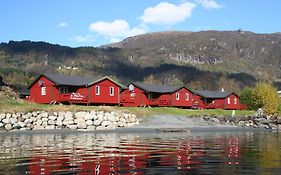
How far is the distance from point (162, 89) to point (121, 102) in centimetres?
1164

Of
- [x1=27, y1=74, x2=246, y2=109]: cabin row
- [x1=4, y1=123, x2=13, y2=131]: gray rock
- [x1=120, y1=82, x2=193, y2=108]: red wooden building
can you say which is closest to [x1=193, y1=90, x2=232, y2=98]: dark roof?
[x1=27, y1=74, x2=246, y2=109]: cabin row

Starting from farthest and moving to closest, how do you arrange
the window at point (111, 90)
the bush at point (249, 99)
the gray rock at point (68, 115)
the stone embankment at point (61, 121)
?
the bush at point (249, 99) → the window at point (111, 90) → the gray rock at point (68, 115) → the stone embankment at point (61, 121)

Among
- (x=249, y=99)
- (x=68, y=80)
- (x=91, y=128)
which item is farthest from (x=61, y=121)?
(x=249, y=99)

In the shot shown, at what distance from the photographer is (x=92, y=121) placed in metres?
51.5

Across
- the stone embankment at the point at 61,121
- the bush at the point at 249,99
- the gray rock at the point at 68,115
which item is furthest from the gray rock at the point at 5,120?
the bush at the point at 249,99

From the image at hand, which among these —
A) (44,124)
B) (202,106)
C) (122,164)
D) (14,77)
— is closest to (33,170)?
(122,164)

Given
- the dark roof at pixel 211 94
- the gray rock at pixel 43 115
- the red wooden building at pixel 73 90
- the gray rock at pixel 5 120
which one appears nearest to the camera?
the gray rock at pixel 5 120

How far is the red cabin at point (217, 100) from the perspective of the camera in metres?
87.1

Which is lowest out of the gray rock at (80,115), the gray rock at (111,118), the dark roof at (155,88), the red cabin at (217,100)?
the gray rock at (111,118)

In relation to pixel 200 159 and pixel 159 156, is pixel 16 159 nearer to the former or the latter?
pixel 159 156

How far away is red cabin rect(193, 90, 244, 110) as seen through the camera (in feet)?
286

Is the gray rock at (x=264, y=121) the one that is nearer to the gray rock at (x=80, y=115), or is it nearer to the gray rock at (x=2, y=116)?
the gray rock at (x=80, y=115)

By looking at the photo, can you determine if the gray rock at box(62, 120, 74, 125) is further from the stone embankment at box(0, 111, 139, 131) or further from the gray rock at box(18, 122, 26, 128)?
the gray rock at box(18, 122, 26, 128)

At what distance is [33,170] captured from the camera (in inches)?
637
